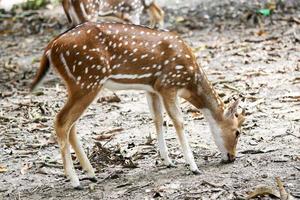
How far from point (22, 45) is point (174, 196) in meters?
8.53

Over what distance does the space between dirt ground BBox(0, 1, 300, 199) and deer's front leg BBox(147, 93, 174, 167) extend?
112 mm

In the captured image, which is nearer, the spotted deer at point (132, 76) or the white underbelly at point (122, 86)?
the spotted deer at point (132, 76)

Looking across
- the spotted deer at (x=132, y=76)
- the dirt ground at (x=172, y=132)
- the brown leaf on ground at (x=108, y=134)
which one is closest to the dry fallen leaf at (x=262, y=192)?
the dirt ground at (x=172, y=132)

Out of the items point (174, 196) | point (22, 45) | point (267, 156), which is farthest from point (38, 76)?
point (22, 45)

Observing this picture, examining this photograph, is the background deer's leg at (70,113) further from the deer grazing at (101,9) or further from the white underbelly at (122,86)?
the deer grazing at (101,9)

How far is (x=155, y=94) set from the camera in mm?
6570

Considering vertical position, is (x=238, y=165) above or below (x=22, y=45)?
above

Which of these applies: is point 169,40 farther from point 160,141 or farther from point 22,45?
point 22,45

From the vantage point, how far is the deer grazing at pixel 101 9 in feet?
32.0

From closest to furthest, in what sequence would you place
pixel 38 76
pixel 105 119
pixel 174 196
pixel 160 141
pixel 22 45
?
pixel 174 196, pixel 38 76, pixel 160 141, pixel 105 119, pixel 22 45

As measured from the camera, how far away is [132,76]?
20.4 feet

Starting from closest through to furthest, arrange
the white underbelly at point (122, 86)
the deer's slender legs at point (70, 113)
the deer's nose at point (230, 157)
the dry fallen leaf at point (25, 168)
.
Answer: the deer's slender legs at point (70, 113) → the white underbelly at point (122, 86) → the deer's nose at point (230, 157) → the dry fallen leaf at point (25, 168)

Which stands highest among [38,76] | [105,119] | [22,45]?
[38,76]

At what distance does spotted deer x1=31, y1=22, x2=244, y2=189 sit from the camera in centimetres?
593
